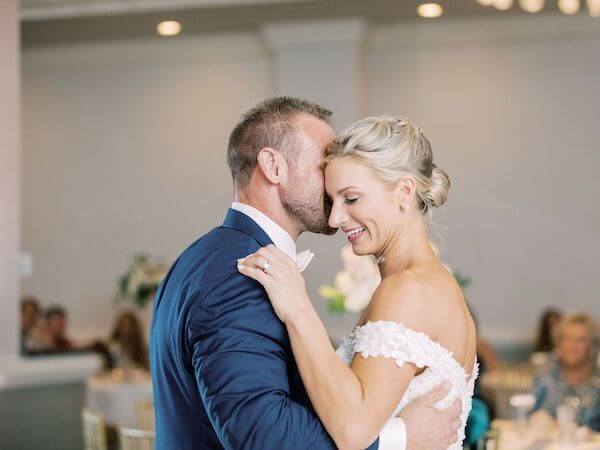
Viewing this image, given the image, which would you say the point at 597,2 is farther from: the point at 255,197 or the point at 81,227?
the point at 81,227

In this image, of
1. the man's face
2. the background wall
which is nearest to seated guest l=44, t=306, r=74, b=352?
the background wall

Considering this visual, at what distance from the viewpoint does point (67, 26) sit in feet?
30.3

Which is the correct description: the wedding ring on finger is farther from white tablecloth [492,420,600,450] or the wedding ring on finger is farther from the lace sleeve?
white tablecloth [492,420,600,450]

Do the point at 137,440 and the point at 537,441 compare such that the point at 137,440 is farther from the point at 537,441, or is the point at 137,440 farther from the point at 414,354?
the point at 414,354

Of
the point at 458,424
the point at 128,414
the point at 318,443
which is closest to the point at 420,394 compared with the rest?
the point at 458,424

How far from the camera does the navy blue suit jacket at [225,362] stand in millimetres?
1903

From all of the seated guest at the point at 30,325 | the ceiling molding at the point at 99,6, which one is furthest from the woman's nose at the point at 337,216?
Result: the seated guest at the point at 30,325

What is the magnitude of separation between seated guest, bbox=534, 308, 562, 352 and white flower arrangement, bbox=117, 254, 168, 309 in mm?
3060

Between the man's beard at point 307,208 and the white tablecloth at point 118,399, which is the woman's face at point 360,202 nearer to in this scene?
the man's beard at point 307,208

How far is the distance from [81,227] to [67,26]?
1838mm

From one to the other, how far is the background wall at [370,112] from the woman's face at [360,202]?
6.67 m

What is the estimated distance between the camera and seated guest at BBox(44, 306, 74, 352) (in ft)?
29.7

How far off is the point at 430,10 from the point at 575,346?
3.58 metres

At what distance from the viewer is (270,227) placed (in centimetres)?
219
